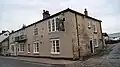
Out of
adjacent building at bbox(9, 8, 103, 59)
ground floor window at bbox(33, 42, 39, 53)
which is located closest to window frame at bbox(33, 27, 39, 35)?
adjacent building at bbox(9, 8, 103, 59)

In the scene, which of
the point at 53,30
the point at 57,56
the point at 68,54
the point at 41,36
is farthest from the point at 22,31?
the point at 68,54

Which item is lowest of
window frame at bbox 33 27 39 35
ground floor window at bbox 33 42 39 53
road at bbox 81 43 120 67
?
road at bbox 81 43 120 67

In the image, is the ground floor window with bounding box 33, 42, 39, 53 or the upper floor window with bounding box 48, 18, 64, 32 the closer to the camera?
the upper floor window with bounding box 48, 18, 64, 32

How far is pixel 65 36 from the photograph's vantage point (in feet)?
60.7

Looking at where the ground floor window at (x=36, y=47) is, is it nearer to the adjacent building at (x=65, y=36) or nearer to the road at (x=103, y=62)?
the adjacent building at (x=65, y=36)

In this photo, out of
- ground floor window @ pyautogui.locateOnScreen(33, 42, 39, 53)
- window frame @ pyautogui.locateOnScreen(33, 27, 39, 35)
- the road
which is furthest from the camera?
window frame @ pyautogui.locateOnScreen(33, 27, 39, 35)

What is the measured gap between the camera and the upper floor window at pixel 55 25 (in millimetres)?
18906

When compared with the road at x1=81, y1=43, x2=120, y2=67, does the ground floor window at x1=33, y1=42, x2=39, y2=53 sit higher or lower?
higher

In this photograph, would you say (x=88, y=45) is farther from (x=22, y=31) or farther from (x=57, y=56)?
(x=22, y=31)

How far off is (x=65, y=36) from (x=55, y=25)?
2.51 meters

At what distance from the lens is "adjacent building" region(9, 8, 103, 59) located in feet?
59.3

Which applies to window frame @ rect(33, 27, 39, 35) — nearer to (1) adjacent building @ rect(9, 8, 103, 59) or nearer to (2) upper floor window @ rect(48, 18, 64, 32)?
(1) adjacent building @ rect(9, 8, 103, 59)

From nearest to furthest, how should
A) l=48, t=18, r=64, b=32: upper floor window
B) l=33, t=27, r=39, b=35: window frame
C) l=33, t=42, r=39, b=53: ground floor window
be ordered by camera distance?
l=48, t=18, r=64, b=32: upper floor window
l=33, t=42, r=39, b=53: ground floor window
l=33, t=27, r=39, b=35: window frame

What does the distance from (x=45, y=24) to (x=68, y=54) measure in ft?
22.8
